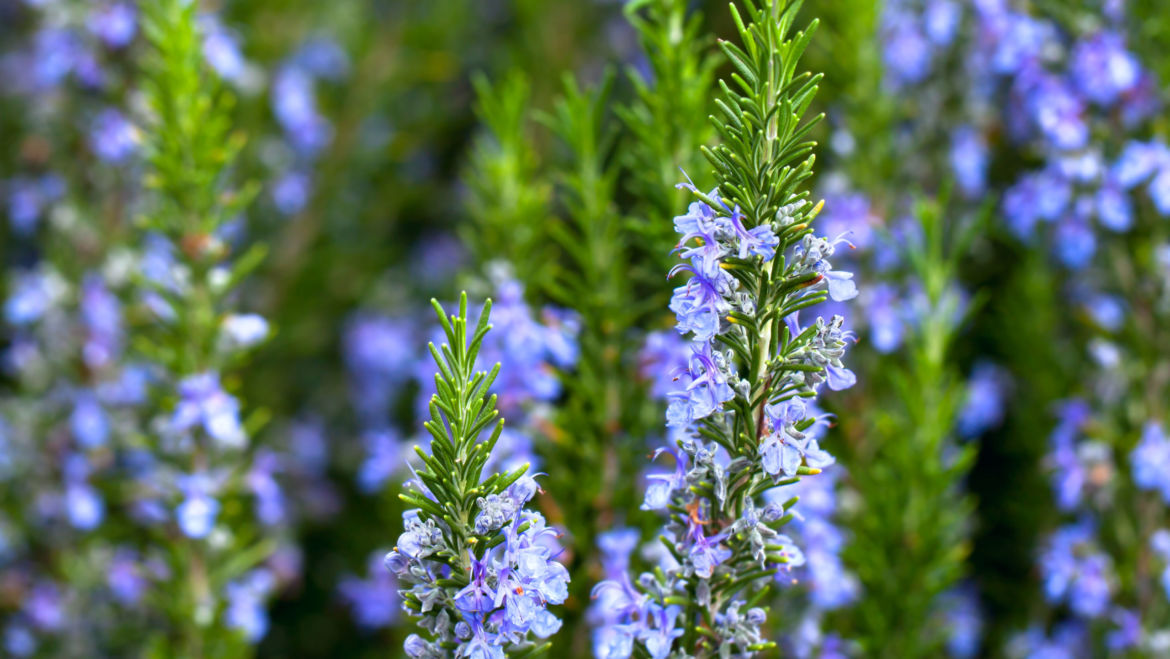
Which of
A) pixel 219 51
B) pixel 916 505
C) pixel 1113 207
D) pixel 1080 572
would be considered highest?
pixel 219 51

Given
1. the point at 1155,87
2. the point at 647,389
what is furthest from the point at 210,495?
the point at 1155,87

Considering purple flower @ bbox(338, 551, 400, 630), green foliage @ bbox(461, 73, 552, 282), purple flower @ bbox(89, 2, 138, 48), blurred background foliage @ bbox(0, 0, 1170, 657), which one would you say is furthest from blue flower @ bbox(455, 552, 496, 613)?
purple flower @ bbox(89, 2, 138, 48)

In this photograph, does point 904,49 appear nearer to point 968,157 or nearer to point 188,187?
point 968,157

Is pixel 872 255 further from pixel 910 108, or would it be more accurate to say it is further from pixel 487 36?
pixel 487 36

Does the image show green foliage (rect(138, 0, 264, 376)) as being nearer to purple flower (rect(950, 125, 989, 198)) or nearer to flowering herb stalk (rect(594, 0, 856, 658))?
flowering herb stalk (rect(594, 0, 856, 658))

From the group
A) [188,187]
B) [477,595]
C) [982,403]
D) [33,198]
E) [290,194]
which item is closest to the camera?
[477,595]

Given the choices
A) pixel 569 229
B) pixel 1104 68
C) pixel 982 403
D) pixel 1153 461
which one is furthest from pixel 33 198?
pixel 1153 461

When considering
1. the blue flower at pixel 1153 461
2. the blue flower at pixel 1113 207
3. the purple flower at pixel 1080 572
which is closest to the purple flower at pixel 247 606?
the purple flower at pixel 1080 572

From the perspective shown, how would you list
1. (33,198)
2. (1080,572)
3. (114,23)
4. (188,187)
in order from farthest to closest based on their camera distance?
(33,198)
(114,23)
(1080,572)
(188,187)
